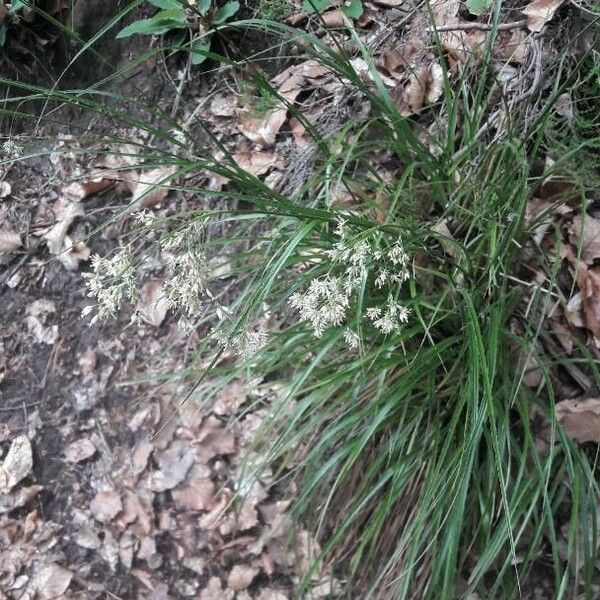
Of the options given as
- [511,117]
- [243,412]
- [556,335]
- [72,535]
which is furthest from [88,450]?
[511,117]

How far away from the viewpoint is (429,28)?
Answer: 2.01 m

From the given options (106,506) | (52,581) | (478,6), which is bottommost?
(52,581)

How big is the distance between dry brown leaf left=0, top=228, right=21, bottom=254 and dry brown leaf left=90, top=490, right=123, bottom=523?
94 centimetres

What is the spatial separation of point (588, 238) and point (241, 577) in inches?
51.4

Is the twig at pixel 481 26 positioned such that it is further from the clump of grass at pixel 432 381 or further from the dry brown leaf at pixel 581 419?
the dry brown leaf at pixel 581 419

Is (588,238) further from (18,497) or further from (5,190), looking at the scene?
(5,190)

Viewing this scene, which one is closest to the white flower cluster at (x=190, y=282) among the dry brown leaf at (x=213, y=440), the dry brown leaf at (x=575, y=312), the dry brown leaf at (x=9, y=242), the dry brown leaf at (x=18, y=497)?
the dry brown leaf at (x=213, y=440)

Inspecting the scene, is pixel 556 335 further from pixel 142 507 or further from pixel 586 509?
pixel 142 507

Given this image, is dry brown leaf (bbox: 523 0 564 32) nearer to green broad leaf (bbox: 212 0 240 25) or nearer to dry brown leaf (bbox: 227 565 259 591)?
green broad leaf (bbox: 212 0 240 25)

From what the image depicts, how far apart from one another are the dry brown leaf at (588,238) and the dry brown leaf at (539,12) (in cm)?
56

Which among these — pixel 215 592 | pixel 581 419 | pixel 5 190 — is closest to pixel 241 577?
pixel 215 592

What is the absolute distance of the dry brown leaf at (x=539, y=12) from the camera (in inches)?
72.2

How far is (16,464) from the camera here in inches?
84.7

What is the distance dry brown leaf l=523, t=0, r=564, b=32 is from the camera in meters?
1.83
